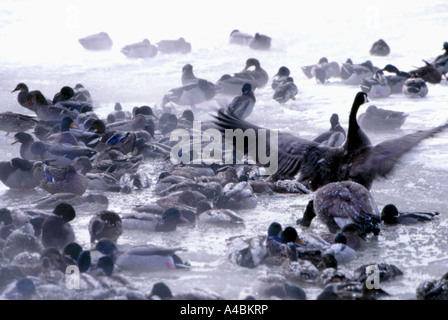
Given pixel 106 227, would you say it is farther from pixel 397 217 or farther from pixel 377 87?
pixel 377 87

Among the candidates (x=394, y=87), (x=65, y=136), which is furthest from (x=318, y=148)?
(x=394, y=87)

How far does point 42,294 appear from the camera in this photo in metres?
4.39

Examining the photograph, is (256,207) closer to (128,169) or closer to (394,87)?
(128,169)

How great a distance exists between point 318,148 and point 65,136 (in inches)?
131

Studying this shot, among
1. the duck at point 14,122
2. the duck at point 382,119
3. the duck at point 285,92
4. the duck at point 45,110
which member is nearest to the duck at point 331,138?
the duck at point 382,119

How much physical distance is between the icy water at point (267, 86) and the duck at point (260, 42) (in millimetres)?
163

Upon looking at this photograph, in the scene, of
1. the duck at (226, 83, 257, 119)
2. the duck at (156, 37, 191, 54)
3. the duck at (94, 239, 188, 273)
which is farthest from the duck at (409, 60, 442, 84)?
the duck at (94, 239, 188, 273)

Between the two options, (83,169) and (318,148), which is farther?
(83,169)

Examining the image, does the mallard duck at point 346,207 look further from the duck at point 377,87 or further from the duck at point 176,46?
the duck at point 176,46

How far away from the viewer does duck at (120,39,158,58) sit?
13867 mm

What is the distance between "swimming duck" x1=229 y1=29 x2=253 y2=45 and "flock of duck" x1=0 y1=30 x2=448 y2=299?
17.2 ft

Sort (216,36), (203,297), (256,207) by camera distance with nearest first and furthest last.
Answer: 1. (203,297)
2. (256,207)
3. (216,36)

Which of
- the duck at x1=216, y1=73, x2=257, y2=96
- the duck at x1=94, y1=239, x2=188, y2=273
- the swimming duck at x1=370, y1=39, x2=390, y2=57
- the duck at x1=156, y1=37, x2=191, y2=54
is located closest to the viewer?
the duck at x1=94, y1=239, x2=188, y2=273

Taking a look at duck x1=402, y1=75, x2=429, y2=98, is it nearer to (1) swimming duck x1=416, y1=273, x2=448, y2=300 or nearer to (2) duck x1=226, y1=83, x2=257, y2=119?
(2) duck x1=226, y1=83, x2=257, y2=119
